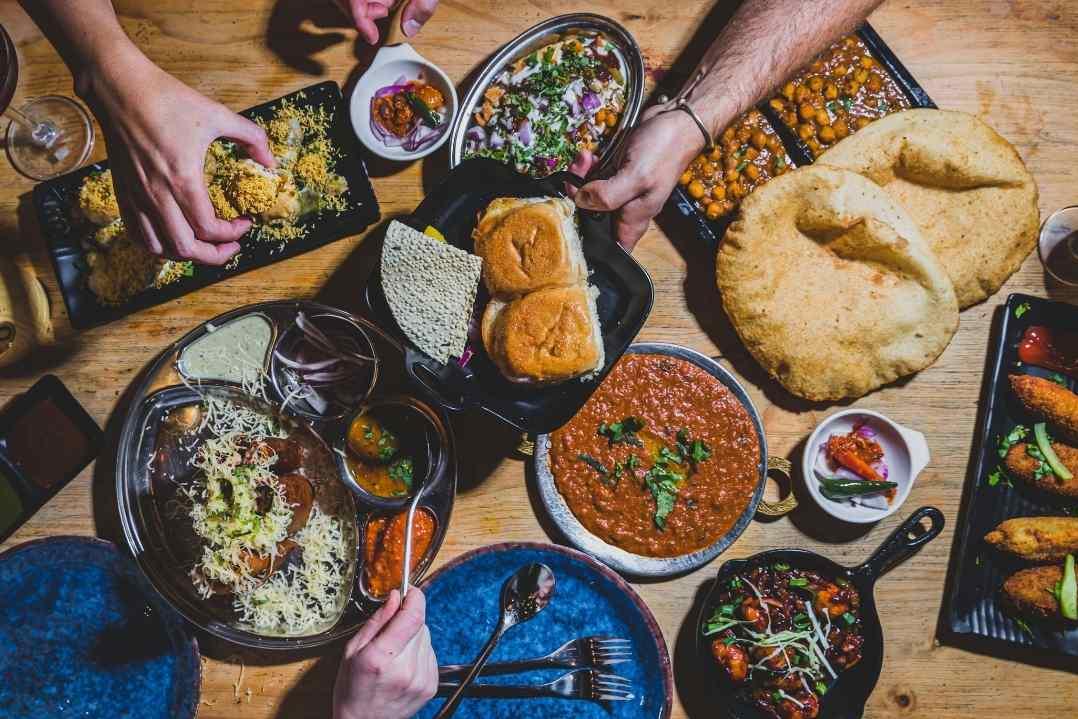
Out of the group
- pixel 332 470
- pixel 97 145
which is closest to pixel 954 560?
pixel 332 470

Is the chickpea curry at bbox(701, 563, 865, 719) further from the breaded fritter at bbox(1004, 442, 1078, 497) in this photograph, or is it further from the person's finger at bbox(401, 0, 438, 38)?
the person's finger at bbox(401, 0, 438, 38)

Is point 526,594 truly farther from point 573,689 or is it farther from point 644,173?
point 644,173

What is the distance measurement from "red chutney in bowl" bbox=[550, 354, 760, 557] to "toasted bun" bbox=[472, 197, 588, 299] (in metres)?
0.70

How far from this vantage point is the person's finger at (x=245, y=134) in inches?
102

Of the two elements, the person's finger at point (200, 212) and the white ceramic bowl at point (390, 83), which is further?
the white ceramic bowl at point (390, 83)

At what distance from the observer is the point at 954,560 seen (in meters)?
3.40

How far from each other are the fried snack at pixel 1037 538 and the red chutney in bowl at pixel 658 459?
3.60 ft

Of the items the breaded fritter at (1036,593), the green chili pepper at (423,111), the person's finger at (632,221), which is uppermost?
the green chili pepper at (423,111)

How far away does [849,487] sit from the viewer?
128 inches

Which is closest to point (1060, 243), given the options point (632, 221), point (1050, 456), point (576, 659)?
point (1050, 456)

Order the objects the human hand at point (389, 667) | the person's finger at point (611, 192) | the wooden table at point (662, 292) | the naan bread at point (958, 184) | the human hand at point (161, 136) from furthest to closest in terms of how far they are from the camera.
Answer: the wooden table at point (662, 292), the naan bread at point (958, 184), the person's finger at point (611, 192), the human hand at point (389, 667), the human hand at point (161, 136)

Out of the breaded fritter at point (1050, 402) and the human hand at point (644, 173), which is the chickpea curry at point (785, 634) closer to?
the breaded fritter at point (1050, 402)

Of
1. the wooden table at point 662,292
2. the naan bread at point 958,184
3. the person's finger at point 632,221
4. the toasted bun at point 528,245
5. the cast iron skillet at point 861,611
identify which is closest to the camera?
the toasted bun at point 528,245

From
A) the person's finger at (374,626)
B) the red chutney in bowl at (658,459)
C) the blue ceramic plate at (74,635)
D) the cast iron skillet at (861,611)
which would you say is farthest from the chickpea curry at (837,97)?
the blue ceramic plate at (74,635)
